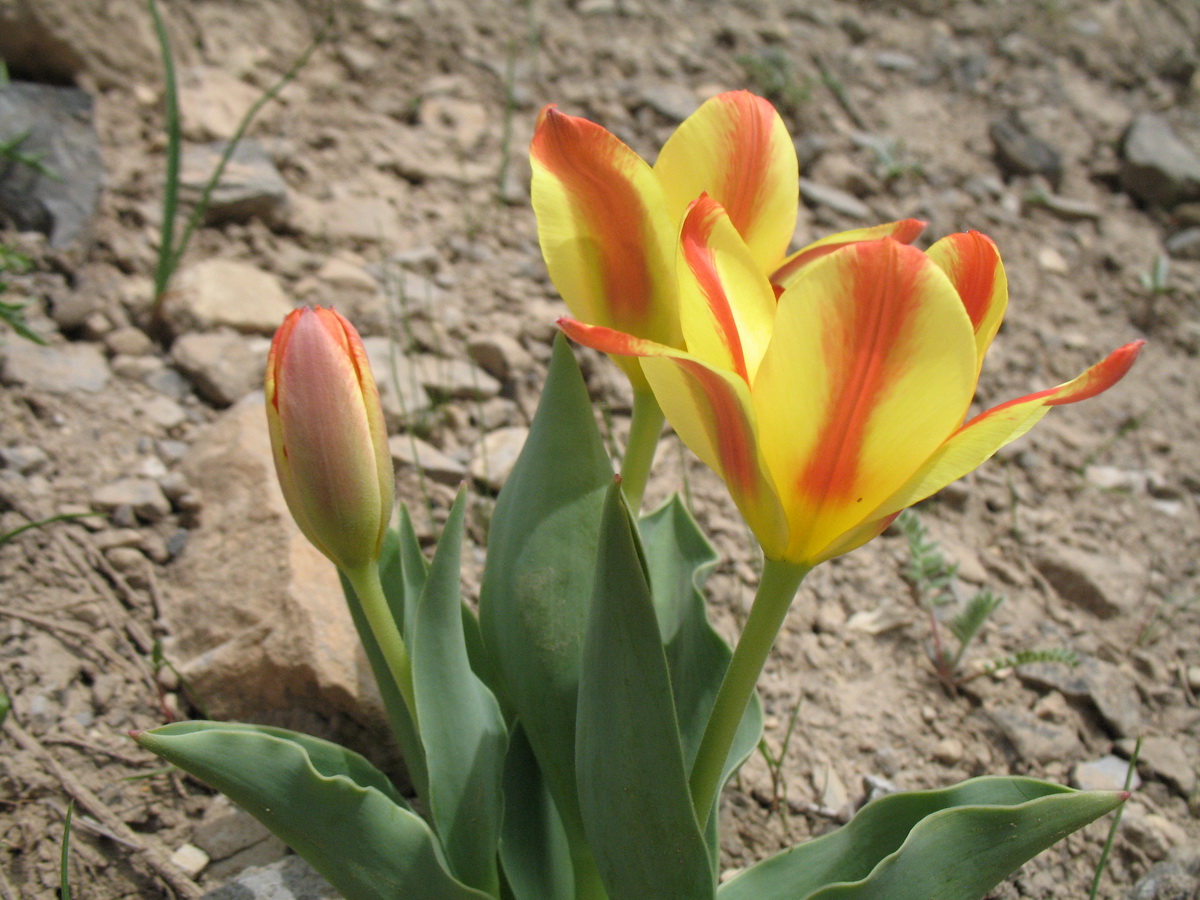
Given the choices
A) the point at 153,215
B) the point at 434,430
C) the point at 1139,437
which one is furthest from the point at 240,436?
the point at 1139,437

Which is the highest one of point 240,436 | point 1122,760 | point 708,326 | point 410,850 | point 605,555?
point 708,326

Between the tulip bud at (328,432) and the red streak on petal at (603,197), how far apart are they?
0.80 ft

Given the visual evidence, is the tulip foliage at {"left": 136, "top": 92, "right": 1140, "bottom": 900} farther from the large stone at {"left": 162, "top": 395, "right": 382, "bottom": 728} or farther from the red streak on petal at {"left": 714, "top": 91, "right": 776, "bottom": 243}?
the large stone at {"left": 162, "top": 395, "right": 382, "bottom": 728}

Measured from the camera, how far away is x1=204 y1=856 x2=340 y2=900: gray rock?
4.25ft

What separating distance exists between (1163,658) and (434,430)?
1.60 m

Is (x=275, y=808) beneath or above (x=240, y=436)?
above

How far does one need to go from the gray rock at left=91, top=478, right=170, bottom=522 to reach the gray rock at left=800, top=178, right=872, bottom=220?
2.12 metres

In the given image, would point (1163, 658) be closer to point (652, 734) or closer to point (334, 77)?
point (652, 734)

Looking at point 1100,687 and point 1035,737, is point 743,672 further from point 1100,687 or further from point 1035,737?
point 1100,687

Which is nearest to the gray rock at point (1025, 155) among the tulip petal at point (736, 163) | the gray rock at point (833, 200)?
the gray rock at point (833, 200)

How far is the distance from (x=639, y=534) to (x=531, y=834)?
436mm

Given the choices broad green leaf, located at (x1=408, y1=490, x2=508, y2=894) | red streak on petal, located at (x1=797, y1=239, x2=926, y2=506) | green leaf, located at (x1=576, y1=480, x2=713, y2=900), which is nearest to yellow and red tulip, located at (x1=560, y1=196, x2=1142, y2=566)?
red streak on petal, located at (x1=797, y1=239, x2=926, y2=506)

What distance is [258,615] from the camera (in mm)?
1670

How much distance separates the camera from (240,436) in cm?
198
